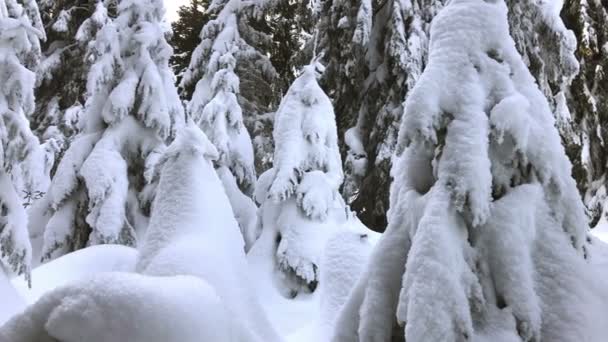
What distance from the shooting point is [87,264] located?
560 cm

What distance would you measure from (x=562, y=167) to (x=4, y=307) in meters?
4.08

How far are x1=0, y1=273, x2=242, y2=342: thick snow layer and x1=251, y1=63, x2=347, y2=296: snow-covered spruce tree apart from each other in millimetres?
6746

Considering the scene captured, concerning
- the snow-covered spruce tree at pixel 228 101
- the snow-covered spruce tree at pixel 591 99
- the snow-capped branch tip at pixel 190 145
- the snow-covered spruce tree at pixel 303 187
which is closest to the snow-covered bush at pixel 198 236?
the snow-capped branch tip at pixel 190 145

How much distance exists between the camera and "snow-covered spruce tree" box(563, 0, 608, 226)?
15039 mm

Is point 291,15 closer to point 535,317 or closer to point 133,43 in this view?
point 133,43

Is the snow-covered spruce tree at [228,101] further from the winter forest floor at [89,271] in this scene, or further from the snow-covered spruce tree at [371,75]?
the winter forest floor at [89,271]

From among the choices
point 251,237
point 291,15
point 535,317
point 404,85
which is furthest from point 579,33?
point 535,317

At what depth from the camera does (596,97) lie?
15.5m

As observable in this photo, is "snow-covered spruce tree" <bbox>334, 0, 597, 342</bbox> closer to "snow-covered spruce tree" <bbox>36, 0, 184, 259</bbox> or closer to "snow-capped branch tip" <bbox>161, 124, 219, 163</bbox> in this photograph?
"snow-capped branch tip" <bbox>161, 124, 219, 163</bbox>

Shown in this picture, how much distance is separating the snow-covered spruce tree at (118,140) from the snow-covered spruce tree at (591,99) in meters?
9.58

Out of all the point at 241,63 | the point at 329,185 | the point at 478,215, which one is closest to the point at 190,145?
the point at 478,215

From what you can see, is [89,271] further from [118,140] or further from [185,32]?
[185,32]

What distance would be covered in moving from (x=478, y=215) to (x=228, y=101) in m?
10.2

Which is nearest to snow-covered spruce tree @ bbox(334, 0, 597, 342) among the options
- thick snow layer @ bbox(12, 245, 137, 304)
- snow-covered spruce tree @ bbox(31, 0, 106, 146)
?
thick snow layer @ bbox(12, 245, 137, 304)
